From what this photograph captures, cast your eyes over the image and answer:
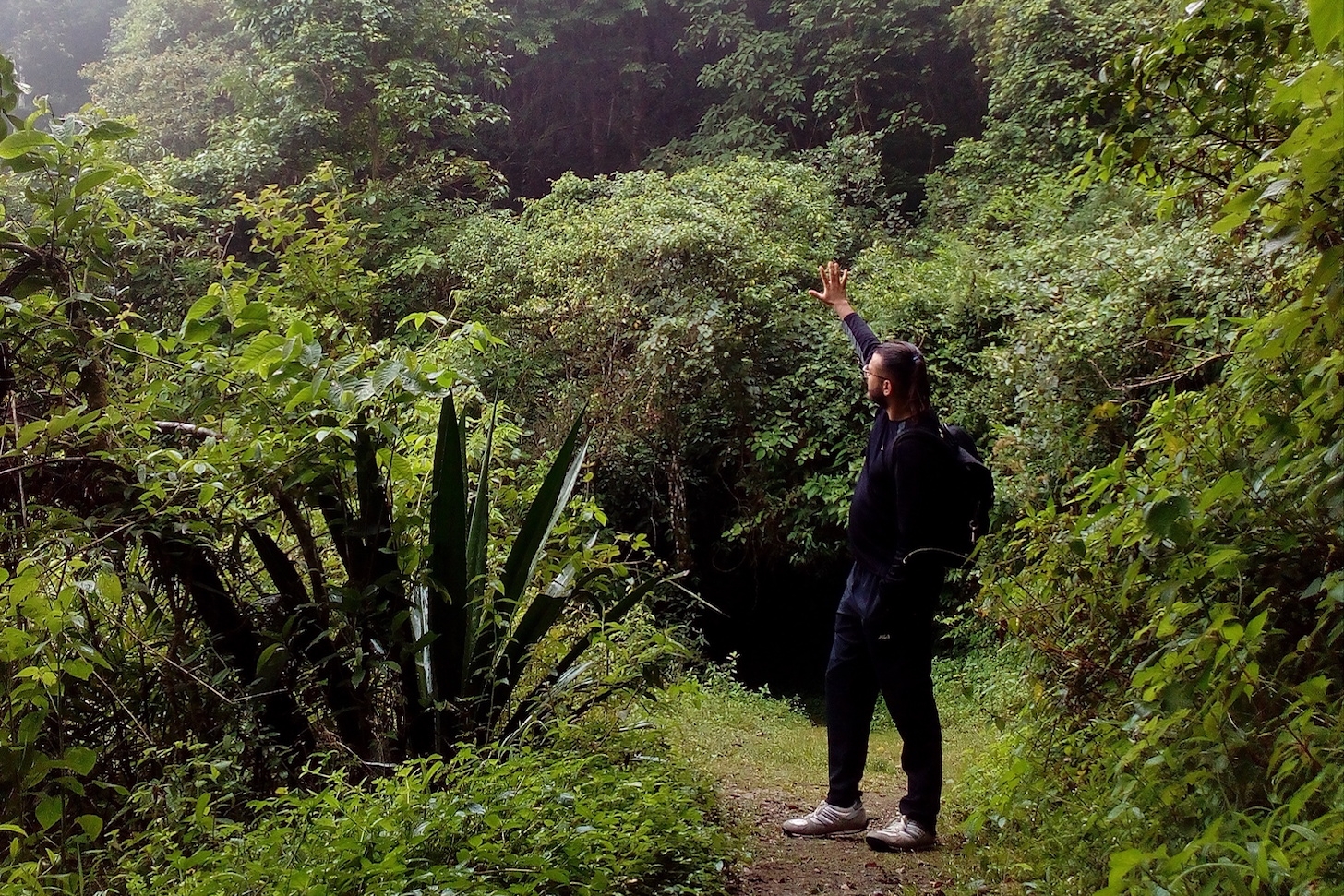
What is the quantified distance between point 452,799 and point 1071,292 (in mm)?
6664

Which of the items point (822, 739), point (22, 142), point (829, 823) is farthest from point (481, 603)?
point (822, 739)

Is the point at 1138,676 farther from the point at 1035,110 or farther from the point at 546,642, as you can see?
the point at 1035,110

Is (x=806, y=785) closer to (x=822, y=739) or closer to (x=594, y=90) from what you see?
(x=822, y=739)

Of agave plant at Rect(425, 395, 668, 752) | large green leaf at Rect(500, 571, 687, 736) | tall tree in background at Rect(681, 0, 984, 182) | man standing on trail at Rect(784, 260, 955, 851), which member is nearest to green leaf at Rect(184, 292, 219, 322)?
agave plant at Rect(425, 395, 668, 752)

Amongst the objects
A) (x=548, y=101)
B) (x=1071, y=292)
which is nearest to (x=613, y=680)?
(x=1071, y=292)

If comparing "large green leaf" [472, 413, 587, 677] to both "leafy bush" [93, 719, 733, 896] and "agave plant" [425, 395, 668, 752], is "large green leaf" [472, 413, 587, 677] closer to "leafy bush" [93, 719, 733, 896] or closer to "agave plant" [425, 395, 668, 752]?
"agave plant" [425, 395, 668, 752]

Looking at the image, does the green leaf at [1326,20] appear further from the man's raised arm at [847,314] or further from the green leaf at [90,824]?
the man's raised arm at [847,314]

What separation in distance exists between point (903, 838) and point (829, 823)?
274mm

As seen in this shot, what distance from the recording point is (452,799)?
224cm

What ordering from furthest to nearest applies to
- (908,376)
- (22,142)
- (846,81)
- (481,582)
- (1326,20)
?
(846,81) < (908,376) < (481,582) < (22,142) < (1326,20)

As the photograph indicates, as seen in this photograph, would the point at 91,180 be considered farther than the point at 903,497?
No

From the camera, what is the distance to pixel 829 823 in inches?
134

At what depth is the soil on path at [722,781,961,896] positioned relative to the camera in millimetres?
2855

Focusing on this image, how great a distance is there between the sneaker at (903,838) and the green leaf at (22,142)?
10.0 feet
